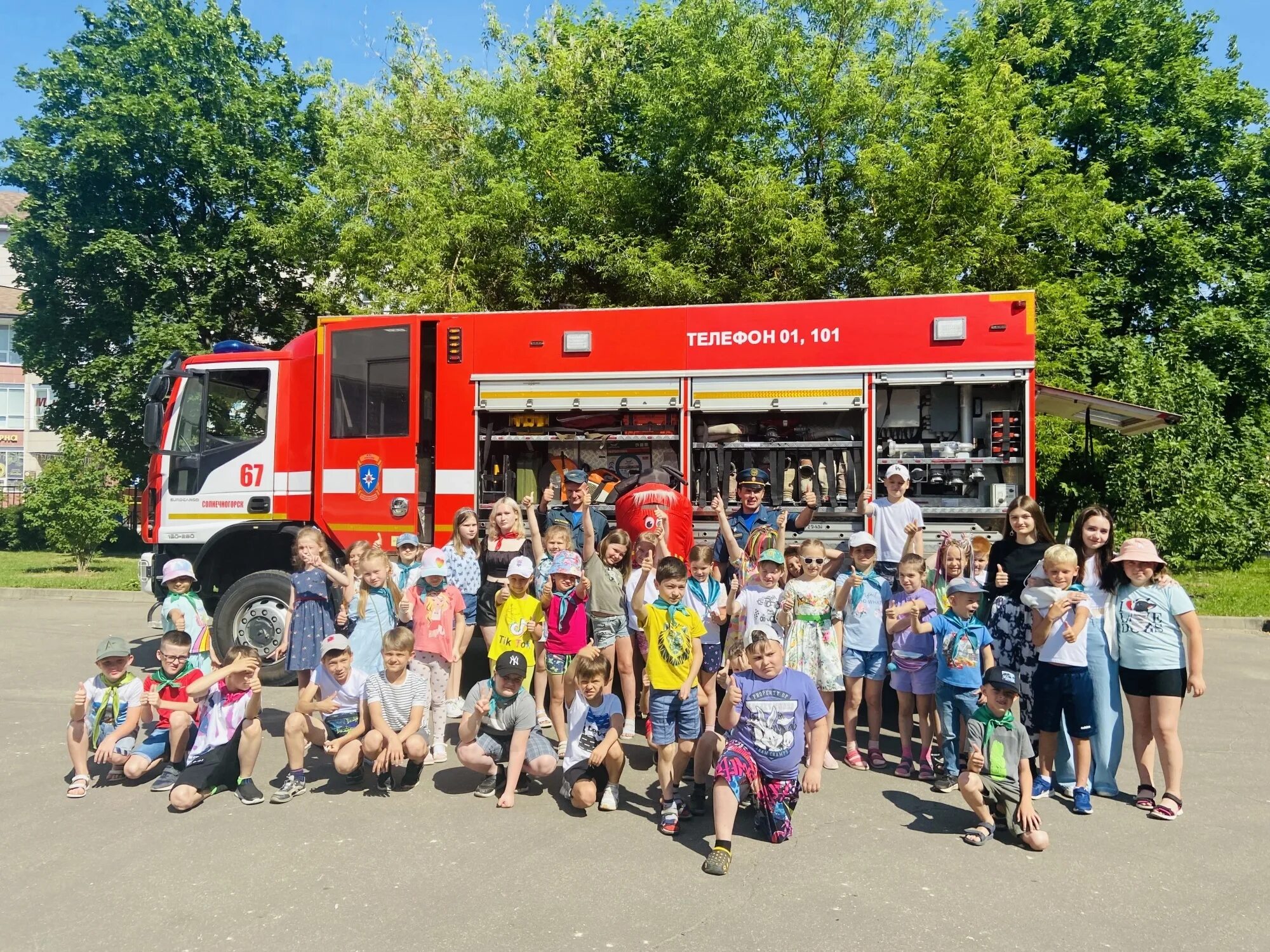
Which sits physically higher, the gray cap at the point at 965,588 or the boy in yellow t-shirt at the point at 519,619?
the gray cap at the point at 965,588

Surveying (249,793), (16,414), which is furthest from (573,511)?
(16,414)

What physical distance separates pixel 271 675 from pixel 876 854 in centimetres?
550

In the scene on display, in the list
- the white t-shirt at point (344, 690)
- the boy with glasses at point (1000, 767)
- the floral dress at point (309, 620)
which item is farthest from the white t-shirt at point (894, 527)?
the floral dress at point (309, 620)

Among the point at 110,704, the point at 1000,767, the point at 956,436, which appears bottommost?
the point at 1000,767

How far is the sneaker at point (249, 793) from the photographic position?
5266 millimetres

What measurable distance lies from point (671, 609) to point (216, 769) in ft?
A: 8.81

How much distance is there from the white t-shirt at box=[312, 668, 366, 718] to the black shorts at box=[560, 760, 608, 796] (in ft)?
4.22

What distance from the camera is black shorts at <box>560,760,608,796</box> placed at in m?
5.14

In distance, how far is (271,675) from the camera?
8.09m

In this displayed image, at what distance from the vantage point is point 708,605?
19.9ft

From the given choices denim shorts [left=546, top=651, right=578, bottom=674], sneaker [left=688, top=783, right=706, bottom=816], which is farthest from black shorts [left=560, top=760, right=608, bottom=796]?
denim shorts [left=546, top=651, right=578, bottom=674]

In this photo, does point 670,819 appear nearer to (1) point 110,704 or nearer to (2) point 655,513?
(2) point 655,513

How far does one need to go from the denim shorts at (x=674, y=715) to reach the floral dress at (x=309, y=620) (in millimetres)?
2362

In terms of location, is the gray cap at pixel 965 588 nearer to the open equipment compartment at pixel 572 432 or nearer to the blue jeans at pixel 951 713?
the blue jeans at pixel 951 713
